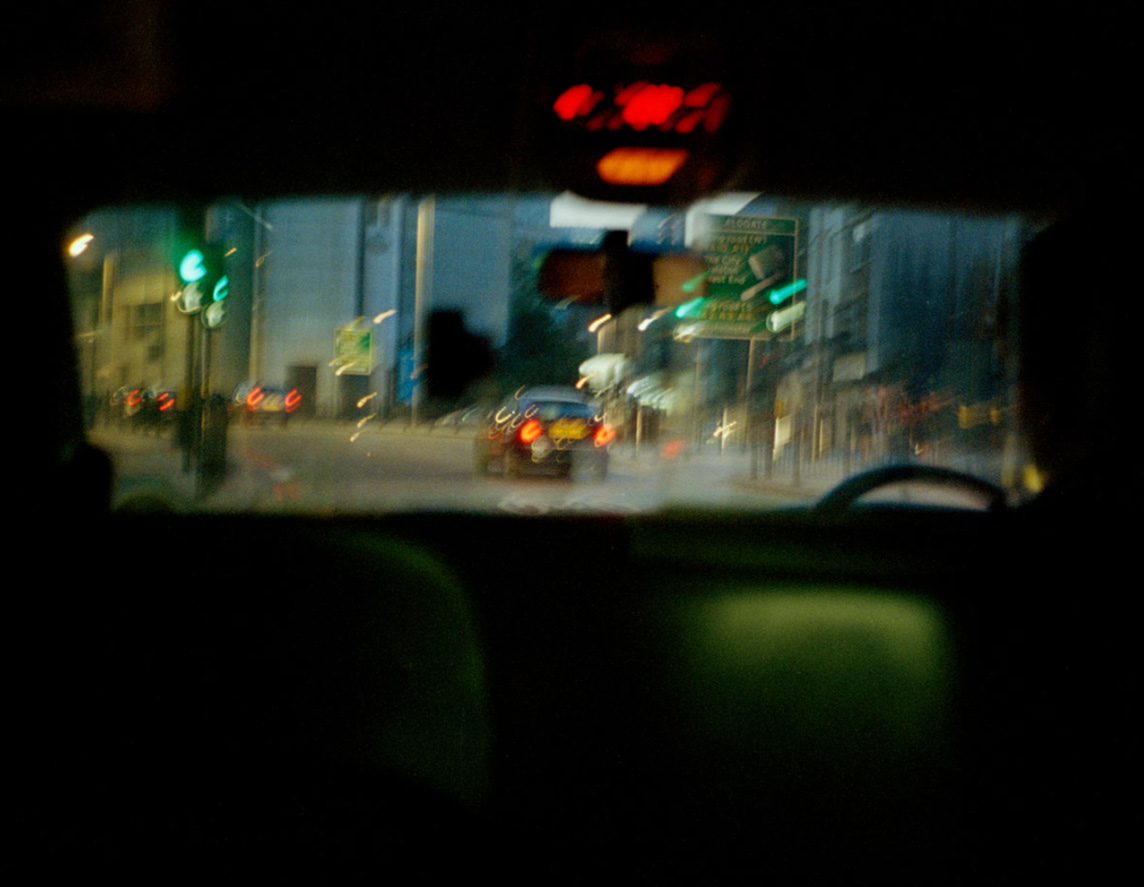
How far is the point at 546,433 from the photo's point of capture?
2.41 meters

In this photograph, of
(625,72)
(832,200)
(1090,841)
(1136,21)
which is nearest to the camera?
(625,72)

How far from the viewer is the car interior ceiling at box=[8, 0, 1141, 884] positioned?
2.48 m

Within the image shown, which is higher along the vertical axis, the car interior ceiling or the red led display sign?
the red led display sign

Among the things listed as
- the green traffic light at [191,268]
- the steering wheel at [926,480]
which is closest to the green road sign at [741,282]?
the steering wheel at [926,480]

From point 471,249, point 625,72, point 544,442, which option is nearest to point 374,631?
point 544,442

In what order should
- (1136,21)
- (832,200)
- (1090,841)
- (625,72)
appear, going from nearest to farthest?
(625,72) < (1090,841) < (1136,21) < (832,200)

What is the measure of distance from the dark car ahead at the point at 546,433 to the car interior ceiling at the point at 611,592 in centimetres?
28

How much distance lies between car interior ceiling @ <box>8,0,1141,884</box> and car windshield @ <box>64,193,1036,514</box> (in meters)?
0.11

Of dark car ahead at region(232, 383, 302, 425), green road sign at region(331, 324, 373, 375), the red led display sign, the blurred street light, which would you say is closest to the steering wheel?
the red led display sign

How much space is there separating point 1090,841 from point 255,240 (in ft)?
9.30

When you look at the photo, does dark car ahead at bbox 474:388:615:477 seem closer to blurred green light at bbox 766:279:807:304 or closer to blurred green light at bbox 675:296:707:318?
blurred green light at bbox 675:296:707:318

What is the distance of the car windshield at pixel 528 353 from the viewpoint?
2330 millimetres

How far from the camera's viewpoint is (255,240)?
2584mm

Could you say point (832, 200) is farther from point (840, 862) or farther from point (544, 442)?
point (840, 862)
